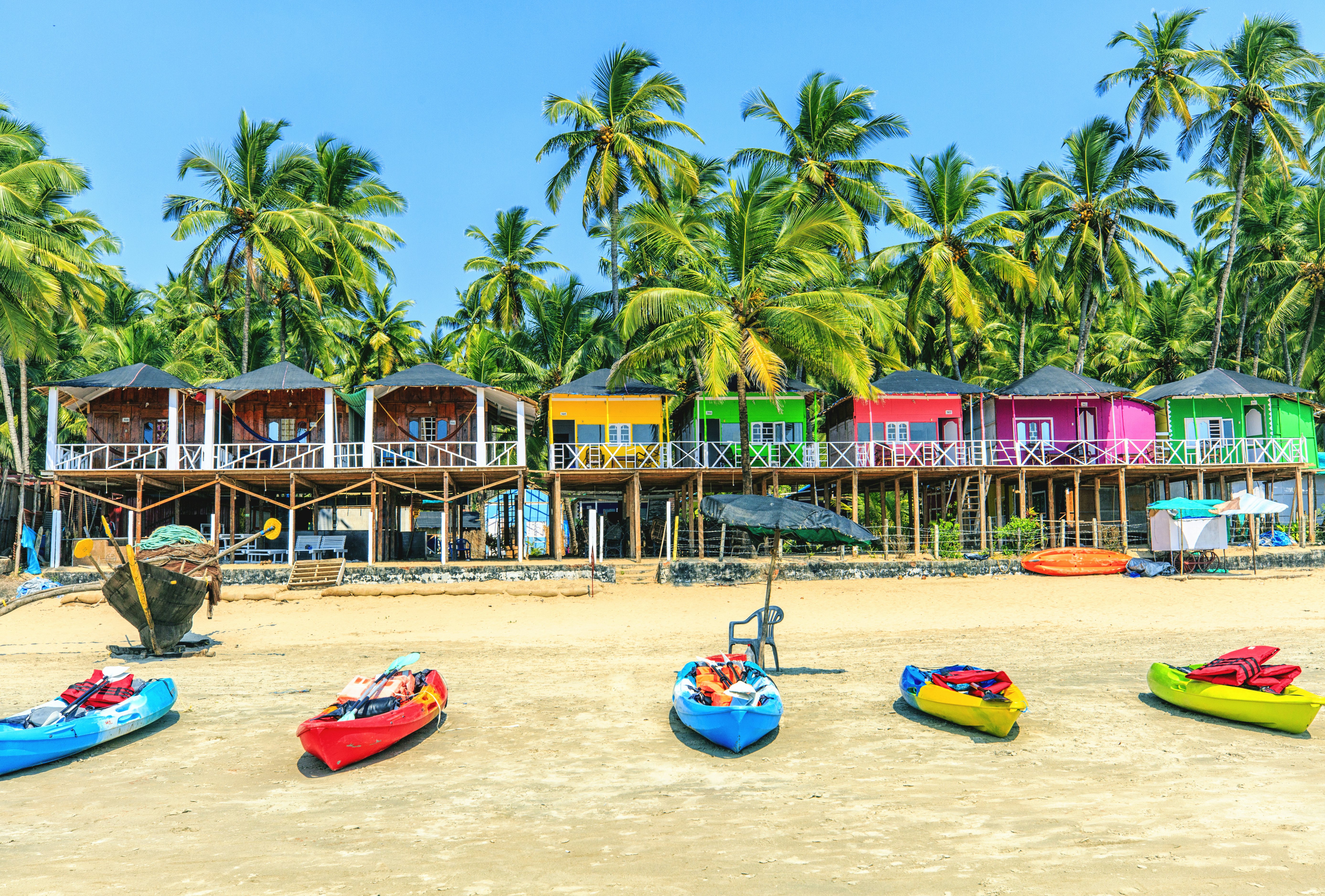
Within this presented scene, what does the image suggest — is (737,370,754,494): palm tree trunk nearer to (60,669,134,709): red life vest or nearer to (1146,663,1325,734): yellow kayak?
(1146,663,1325,734): yellow kayak

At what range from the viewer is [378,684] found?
29.7ft

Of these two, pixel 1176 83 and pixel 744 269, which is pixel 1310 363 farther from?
pixel 744 269

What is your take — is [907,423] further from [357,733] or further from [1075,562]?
[357,733]

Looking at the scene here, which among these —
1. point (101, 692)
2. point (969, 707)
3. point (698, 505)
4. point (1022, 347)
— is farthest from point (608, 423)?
point (969, 707)

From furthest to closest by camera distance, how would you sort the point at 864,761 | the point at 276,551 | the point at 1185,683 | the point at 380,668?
1. the point at 276,551
2. the point at 380,668
3. the point at 1185,683
4. the point at 864,761

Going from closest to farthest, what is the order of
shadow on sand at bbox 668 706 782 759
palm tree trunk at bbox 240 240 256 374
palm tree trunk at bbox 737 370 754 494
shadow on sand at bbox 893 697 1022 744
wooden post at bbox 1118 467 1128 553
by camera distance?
shadow on sand at bbox 668 706 782 759 → shadow on sand at bbox 893 697 1022 744 → palm tree trunk at bbox 737 370 754 494 → wooden post at bbox 1118 467 1128 553 → palm tree trunk at bbox 240 240 256 374

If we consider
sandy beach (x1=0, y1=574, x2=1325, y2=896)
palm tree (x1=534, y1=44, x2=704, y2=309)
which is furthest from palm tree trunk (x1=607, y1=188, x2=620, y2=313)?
sandy beach (x1=0, y1=574, x2=1325, y2=896)

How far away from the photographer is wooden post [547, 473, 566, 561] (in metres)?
23.6

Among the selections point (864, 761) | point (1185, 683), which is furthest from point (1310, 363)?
point (864, 761)

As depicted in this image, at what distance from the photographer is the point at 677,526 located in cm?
2325

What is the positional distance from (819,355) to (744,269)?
2498 mm

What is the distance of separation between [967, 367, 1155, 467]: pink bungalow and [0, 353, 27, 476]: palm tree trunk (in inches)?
1026

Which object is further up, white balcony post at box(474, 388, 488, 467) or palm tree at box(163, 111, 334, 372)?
palm tree at box(163, 111, 334, 372)

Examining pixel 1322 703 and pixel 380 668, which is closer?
pixel 1322 703
